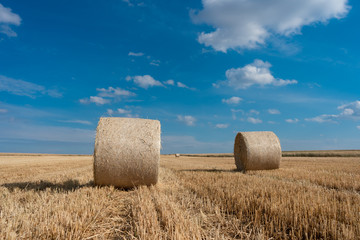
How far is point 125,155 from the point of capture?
5863mm

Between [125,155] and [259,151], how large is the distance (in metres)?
6.37

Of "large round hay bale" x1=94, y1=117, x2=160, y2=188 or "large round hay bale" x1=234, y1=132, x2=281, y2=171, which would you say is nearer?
"large round hay bale" x1=94, y1=117, x2=160, y2=188

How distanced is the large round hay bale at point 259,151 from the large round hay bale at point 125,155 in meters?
5.27

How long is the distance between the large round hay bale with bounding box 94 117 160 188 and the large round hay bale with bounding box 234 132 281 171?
5.27 metres

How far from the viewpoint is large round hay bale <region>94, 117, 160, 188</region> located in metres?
5.79

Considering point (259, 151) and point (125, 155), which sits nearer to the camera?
point (125, 155)

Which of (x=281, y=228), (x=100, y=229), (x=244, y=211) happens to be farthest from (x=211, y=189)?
(x=100, y=229)

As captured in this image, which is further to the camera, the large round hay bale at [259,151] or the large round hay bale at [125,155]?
the large round hay bale at [259,151]

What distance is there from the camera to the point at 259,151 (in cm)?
1005

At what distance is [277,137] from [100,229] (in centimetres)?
945

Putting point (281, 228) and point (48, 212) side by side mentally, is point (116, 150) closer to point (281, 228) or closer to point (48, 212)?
point (48, 212)

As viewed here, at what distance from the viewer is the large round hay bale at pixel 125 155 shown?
579 cm

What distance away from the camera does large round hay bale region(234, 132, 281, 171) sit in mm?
9961

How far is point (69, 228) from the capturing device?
2.80m
